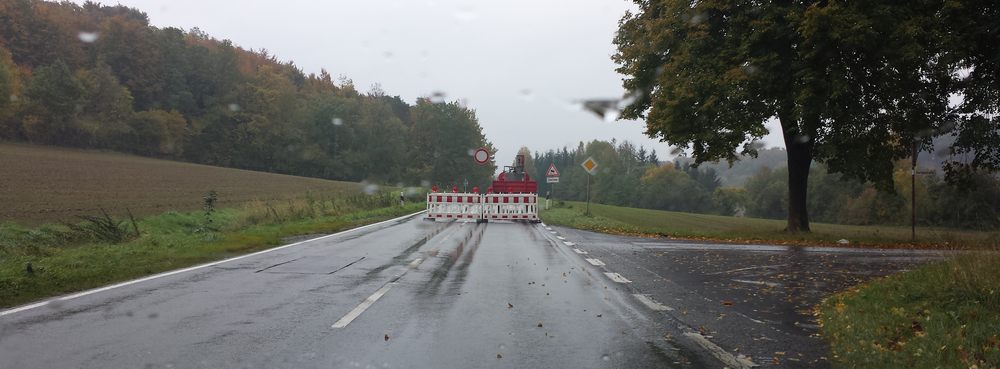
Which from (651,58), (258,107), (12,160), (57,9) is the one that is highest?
(57,9)

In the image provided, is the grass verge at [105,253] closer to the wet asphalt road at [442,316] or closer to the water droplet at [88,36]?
the wet asphalt road at [442,316]

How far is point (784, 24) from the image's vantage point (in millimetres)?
16828

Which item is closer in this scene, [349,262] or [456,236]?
[349,262]

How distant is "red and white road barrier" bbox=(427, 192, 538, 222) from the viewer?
2497 centimetres

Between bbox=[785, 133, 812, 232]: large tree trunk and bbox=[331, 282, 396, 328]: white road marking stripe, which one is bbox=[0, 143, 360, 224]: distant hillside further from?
bbox=[785, 133, 812, 232]: large tree trunk

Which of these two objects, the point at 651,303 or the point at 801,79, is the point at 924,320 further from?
the point at 801,79

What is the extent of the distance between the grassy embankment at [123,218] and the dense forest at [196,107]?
651 cm

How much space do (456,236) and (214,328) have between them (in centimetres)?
1144

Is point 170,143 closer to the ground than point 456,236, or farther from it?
farther from it

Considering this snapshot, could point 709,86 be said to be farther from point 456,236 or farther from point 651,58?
point 456,236

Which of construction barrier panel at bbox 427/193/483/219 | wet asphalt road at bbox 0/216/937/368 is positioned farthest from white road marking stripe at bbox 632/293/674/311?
construction barrier panel at bbox 427/193/483/219

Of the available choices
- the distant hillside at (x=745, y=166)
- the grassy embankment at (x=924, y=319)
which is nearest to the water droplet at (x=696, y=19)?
the grassy embankment at (x=924, y=319)

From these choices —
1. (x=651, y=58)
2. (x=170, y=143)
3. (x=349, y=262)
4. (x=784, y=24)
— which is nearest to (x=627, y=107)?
(x=651, y=58)

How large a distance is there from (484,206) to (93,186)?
26.8 m
